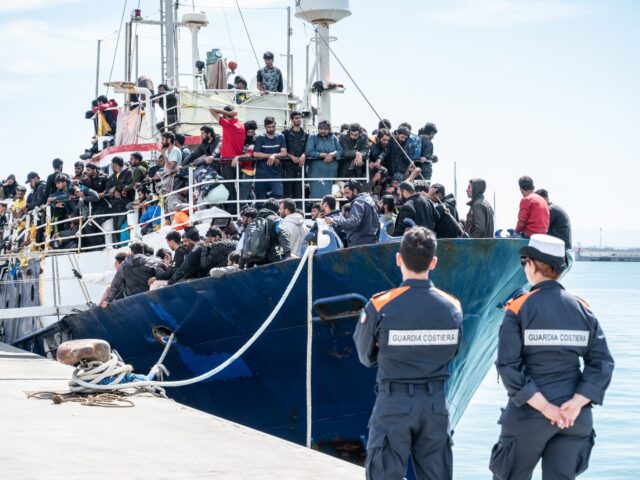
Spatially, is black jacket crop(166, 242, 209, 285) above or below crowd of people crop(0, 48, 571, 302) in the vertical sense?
below

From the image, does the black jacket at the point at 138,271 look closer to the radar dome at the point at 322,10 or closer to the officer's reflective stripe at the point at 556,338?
the radar dome at the point at 322,10

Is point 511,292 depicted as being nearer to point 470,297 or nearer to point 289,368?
point 470,297

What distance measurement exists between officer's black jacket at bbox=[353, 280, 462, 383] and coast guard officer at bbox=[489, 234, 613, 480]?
29 cm

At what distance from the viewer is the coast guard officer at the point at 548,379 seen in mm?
5125

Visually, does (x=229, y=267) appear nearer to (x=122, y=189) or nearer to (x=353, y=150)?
(x=353, y=150)

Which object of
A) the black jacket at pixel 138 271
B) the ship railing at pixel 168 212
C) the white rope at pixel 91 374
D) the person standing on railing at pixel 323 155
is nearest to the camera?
the white rope at pixel 91 374

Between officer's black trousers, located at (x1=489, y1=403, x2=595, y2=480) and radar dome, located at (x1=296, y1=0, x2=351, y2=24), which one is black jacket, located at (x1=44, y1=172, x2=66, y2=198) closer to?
radar dome, located at (x1=296, y1=0, x2=351, y2=24)

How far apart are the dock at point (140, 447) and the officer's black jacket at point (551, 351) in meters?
1.84

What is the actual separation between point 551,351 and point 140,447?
3209 millimetres

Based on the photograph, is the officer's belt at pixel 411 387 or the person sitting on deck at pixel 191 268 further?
the person sitting on deck at pixel 191 268

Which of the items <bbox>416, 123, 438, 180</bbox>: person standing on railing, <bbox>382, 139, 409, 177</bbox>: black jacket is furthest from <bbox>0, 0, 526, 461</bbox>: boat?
<bbox>416, 123, 438, 180</bbox>: person standing on railing

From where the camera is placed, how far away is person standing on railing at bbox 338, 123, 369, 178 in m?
13.9

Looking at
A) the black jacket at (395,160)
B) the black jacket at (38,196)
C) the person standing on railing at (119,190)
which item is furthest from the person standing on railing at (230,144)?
the black jacket at (38,196)

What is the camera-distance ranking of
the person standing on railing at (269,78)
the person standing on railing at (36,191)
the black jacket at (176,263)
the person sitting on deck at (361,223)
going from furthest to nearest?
the person standing on railing at (36,191)
the person standing on railing at (269,78)
the black jacket at (176,263)
the person sitting on deck at (361,223)
